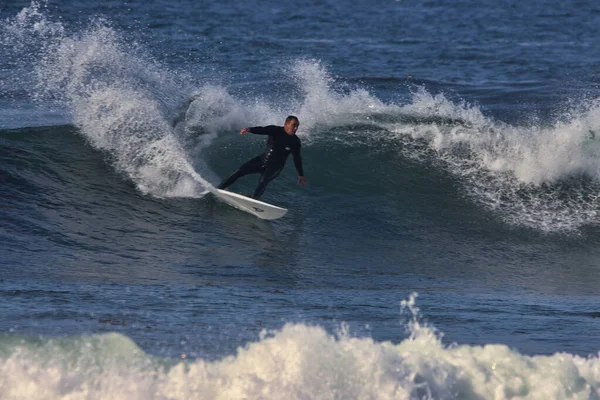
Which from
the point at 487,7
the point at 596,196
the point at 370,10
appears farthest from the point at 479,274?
the point at 487,7

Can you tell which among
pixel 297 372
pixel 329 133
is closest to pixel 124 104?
pixel 329 133

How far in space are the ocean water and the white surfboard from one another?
17 cm

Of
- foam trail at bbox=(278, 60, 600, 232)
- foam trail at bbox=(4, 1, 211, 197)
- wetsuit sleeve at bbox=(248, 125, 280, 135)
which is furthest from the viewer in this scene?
foam trail at bbox=(278, 60, 600, 232)

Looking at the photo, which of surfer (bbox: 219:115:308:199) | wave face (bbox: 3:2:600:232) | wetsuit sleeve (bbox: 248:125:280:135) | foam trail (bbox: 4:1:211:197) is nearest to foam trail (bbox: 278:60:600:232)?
wave face (bbox: 3:2:600:232)

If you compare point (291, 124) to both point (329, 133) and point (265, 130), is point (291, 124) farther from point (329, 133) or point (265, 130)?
point (329, 133)

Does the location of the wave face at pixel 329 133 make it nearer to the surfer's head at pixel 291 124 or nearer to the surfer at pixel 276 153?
the surfer at pixel 276 153

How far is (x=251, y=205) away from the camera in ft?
39.4

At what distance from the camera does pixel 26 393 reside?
5.89 metres

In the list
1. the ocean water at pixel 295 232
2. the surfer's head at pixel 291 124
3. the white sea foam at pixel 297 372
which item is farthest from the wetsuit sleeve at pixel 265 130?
the white sea foam at pixel 297 372

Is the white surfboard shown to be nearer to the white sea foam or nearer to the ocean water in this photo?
the ocean water

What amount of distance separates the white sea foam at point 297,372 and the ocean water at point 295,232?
0.02 m

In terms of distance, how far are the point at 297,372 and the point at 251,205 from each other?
20.1ft

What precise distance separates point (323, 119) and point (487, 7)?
21.9 meters

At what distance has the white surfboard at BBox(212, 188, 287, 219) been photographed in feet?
39.2
